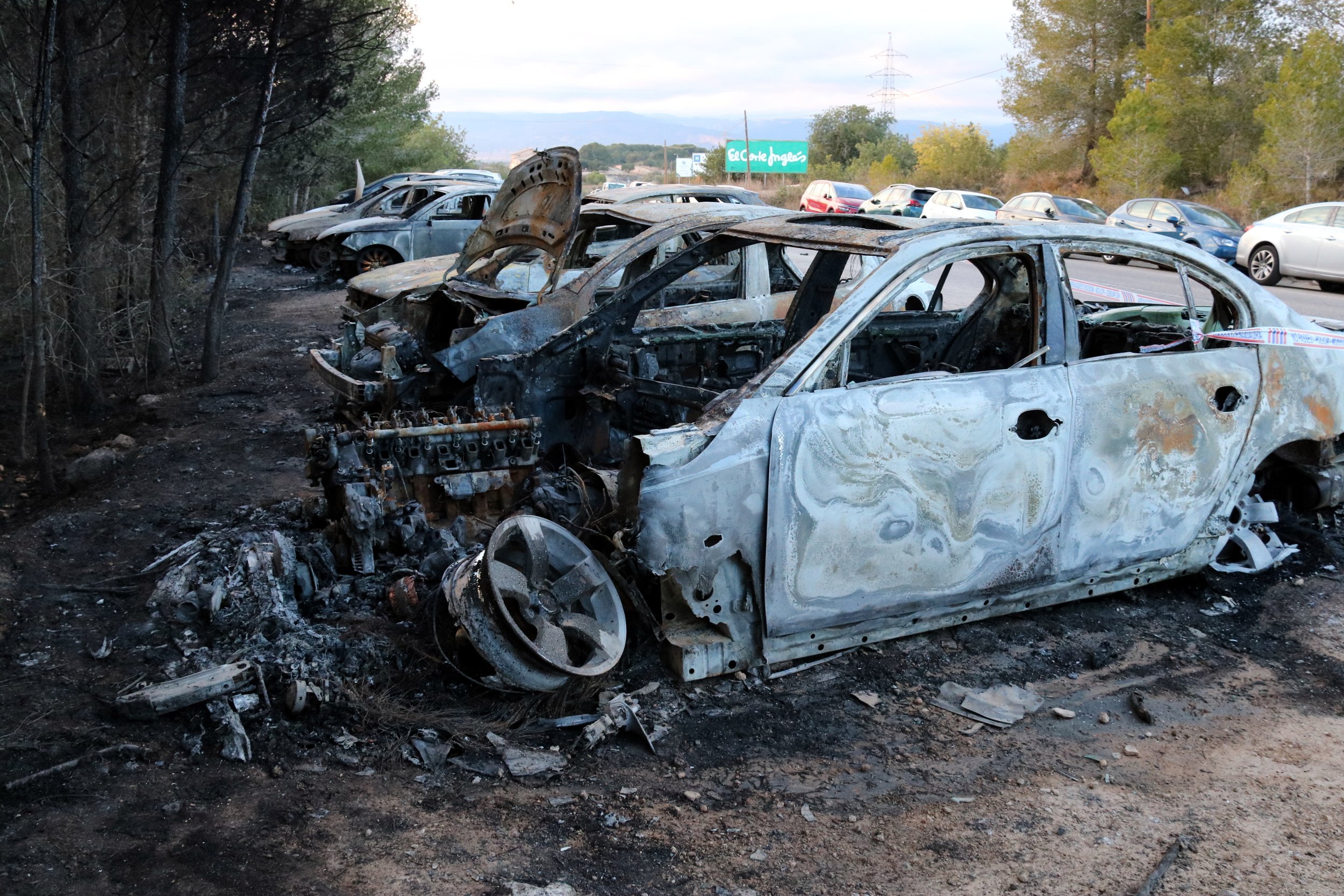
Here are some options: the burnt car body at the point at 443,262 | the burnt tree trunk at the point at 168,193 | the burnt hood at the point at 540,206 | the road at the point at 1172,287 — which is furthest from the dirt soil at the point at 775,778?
the road at the point at 1172,287

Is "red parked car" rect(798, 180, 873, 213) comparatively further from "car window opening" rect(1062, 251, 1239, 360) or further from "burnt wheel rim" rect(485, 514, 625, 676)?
"burnt wheel rim" rect(485, 514, 625, 676)

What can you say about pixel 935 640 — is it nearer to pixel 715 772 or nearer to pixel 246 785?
pixel 715 772

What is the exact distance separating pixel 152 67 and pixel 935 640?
34.3 feet

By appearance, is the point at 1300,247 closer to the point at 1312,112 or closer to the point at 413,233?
the point at 1312,112

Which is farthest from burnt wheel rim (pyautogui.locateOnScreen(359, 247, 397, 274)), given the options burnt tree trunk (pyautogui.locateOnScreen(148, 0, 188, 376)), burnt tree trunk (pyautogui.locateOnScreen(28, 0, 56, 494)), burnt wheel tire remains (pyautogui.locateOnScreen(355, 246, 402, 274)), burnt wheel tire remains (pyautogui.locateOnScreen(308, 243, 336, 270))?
burnt tree trunk (pyautogui.locateOnScreen(28, 0, 56, 494))

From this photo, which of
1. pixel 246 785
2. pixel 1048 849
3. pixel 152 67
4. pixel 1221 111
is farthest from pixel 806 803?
pixel 1221 111

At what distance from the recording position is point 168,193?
9.85m

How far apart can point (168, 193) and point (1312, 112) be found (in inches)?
1096

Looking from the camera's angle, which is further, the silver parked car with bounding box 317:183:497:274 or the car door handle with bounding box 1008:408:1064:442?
the silver parked car with bounding box 317:183:497:274

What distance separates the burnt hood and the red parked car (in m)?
23.6

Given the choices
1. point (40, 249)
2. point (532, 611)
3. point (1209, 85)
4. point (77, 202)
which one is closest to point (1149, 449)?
point (532, 611)

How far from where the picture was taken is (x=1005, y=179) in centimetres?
4616

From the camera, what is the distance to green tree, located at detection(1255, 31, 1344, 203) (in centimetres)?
2683

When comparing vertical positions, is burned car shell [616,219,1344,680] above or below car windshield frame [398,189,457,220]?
below
